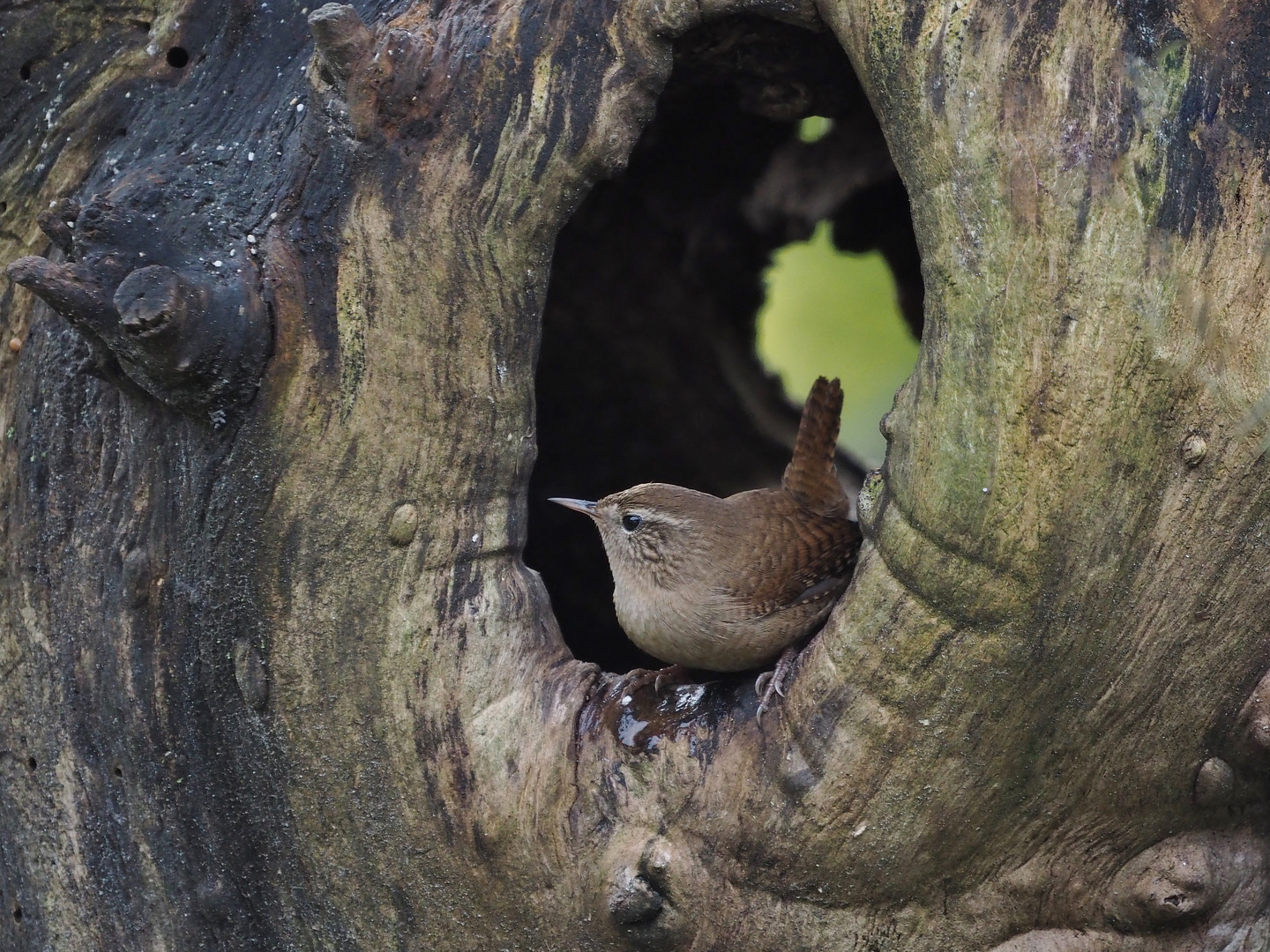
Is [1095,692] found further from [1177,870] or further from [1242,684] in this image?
[1177,870]

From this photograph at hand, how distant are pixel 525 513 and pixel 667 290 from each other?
207 cm

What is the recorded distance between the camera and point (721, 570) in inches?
133

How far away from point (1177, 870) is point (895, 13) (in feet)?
6.43

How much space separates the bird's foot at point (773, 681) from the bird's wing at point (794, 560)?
182 millimetres

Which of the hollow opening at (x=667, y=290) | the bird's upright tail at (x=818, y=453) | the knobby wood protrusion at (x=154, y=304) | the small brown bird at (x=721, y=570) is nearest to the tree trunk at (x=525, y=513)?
the knobby wood protrusion at (x=154, y=304)

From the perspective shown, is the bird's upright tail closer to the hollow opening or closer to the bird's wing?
the bird's wing

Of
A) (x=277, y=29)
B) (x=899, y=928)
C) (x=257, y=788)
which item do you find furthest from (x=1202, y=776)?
(x=277, y=29)

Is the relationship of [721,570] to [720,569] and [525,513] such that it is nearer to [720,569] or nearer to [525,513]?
[720,569]

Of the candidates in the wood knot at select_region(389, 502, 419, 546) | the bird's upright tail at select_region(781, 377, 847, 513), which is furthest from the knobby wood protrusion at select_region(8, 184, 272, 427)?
the bird's upright tail at select_region(781, 377, 847, 513)

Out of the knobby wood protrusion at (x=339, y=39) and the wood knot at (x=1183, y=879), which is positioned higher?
the knobby wood protrusion at (x=339, y=39)

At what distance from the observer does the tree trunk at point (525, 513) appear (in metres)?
2.48

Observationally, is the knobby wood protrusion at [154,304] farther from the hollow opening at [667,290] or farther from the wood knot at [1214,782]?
the wood knot at [1214,782]

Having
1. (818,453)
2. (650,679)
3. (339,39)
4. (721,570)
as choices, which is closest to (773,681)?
(650,679)

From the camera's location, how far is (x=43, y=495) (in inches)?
127
